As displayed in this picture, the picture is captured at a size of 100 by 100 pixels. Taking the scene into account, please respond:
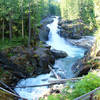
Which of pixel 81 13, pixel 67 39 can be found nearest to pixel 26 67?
pixel 67 39

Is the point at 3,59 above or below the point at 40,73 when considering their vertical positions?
above

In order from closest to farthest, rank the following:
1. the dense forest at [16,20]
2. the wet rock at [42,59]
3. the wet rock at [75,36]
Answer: the wet rock at [42,59] → the dense forest at [16,20] → the wet rock at [75,36]

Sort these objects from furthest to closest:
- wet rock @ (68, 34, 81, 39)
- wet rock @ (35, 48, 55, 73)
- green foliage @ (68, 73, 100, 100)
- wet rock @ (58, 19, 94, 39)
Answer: wet rock @ (58, 19, 94, 39), wet rock @ (68, 34, 81, 39), wet rock @ (35, 48, 55, 73), green foliage @ (68, 73, 100, 100)

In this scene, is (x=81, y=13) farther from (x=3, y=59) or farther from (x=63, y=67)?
(x=3, y=59)

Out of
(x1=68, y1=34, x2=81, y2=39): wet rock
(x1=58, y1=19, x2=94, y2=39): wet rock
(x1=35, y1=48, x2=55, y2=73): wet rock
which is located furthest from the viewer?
(x1=58, y1=19, x2=94, y2=39): wet rock

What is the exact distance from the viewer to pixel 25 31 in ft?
78.1

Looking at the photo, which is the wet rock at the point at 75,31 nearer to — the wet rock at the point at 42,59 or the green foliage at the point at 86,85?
the wet rock at the point at 42,59

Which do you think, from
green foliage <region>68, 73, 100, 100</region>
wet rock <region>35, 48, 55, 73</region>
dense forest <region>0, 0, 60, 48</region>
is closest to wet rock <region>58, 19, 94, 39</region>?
dense forest <region>0, 0, 60, 48</region>

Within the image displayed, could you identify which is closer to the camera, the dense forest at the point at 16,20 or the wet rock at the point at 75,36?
the dense forest at the point at 16,20

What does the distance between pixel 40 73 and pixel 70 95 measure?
12786 millimetres

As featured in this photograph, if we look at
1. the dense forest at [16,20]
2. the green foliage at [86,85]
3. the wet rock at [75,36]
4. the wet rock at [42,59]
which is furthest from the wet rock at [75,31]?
the green foliage at [86,85]

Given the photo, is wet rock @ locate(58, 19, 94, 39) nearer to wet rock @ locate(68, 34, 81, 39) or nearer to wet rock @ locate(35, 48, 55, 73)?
wet rock @ locate(68, 34, 81, 39)

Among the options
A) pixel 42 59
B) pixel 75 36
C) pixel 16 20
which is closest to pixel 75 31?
pixel 75 36

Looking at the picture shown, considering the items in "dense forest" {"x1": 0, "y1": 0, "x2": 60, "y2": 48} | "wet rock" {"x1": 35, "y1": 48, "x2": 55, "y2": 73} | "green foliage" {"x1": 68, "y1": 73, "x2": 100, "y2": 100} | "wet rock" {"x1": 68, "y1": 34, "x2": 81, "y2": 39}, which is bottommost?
"wet rock" {"x1": 35, "y1": 48, "x2": 55, "y2": 73}
